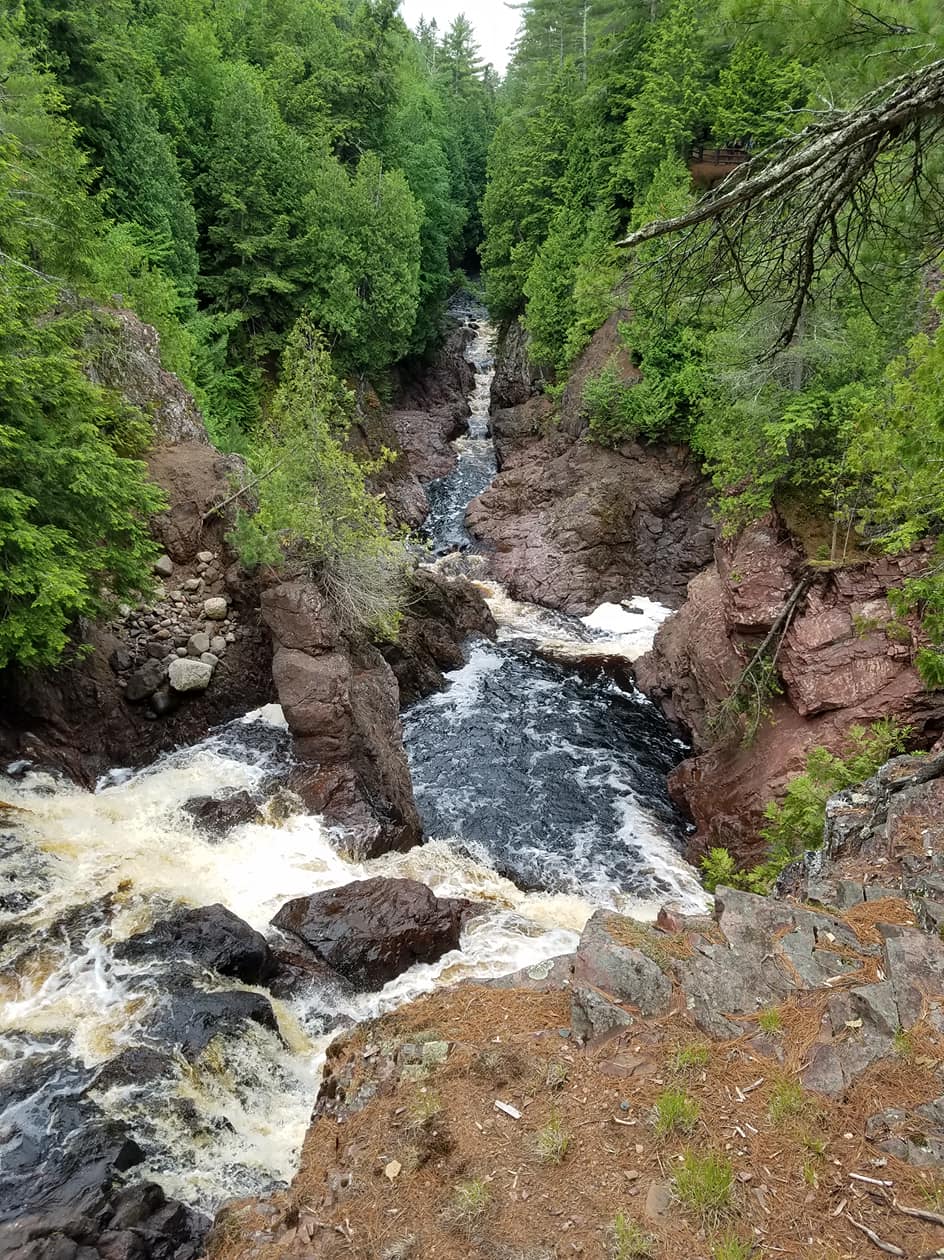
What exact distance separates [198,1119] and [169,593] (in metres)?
9.44

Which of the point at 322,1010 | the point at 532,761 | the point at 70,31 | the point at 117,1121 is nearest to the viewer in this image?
the point at 117,1121

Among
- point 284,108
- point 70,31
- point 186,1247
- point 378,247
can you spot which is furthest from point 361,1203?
point 284,108

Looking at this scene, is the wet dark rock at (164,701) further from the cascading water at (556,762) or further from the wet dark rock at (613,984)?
the wet dark rock at (613,984)

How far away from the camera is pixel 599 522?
72.6 feet

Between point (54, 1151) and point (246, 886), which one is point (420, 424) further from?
point (54, 1151)

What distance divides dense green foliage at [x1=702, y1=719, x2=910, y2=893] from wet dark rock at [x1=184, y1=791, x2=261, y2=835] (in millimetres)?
7059

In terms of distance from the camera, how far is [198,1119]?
6.03 metres

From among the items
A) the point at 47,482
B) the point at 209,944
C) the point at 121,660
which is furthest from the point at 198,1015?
the point at 121,660

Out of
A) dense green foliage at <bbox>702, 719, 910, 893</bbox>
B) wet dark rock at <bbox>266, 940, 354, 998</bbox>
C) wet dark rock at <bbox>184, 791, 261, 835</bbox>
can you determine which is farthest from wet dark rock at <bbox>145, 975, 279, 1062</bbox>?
dense green foliage at <bbox>702, 719, 910, 893</bbox>

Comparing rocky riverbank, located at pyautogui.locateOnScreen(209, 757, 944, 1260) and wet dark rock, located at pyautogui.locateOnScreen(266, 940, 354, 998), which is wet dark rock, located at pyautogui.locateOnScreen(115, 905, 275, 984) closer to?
wet dark rock, located at pyautogui.locateOnScreen(266, 940, 354, 998)

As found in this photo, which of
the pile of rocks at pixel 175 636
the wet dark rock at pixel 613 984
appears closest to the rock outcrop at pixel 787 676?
the wet dark rock at pixel 613 984

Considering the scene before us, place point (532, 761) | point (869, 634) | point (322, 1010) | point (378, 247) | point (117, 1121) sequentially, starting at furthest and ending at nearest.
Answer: point (378, 247)
point (532, 761)
point (869, 634)
point (322, 1010)
point (117, 1121)

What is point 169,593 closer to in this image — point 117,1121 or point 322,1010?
point 322,1010

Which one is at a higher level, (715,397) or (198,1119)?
(715,397)
